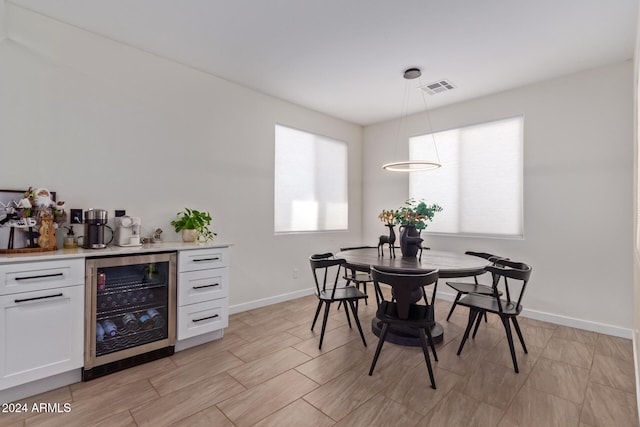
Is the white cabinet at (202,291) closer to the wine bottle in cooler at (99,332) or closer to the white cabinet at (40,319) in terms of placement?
the wine bottle in cooler at (99,332)

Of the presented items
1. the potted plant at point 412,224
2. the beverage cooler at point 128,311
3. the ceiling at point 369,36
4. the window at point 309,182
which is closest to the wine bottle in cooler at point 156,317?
the beverage cooler at point 128,311

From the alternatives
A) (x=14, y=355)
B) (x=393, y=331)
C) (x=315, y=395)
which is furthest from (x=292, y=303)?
(x=14, y=355)

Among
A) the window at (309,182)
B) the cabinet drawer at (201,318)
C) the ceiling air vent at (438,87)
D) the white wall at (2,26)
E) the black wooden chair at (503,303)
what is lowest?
the cabinet drawer at (201,318)

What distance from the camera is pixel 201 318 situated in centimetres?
272

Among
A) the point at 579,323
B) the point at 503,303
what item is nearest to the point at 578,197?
the point at 579,323

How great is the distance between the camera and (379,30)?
2.54 metres

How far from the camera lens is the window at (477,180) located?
3.71m

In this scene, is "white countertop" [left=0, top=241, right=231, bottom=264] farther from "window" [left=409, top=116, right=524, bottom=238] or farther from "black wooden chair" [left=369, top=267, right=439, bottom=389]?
"window" [left=409, top=116, right=524, bottom=238]

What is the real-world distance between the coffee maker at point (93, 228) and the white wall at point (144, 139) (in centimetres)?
28

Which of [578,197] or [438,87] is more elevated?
[438,87]

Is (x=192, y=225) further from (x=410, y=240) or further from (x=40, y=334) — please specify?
(x=410, y=240)

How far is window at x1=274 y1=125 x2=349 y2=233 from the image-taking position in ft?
13.7

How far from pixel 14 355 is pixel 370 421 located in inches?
87.9

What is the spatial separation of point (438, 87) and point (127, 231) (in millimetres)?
3726
